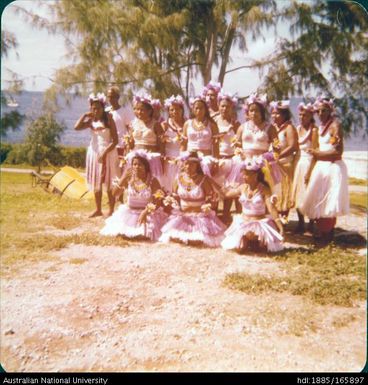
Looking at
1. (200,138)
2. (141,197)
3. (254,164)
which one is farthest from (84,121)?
(254,164)

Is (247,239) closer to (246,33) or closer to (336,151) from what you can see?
(336,151)

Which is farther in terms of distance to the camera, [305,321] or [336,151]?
[336,151]

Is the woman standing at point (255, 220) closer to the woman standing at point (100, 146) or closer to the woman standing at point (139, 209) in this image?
the woman standing at point (139, 209)

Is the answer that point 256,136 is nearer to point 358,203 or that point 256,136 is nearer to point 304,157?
point 304,157

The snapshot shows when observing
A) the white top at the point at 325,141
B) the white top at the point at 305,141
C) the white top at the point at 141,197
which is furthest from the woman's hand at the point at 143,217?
the white top at the point at 325,141

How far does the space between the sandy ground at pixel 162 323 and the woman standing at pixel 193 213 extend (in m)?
0.81

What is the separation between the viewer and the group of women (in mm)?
5707

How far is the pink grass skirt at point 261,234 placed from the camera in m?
5.52

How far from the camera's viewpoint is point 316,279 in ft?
15.5

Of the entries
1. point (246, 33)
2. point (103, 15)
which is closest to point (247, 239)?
point (246, 33)

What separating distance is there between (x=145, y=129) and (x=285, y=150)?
7.22 ft

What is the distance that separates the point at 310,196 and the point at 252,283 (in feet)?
7.50

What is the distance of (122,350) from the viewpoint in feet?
10.9

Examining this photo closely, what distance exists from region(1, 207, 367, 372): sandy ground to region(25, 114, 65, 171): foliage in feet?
32.2
